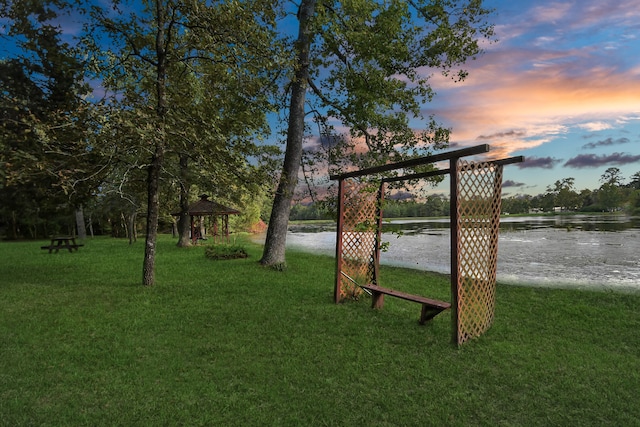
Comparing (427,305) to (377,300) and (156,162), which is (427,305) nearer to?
(377,300)

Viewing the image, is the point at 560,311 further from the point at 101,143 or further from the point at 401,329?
the point at 101,143

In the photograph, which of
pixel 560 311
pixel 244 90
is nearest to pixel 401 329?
pixel 560 311

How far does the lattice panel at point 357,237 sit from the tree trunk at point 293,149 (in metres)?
4.99

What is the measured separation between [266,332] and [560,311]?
5939 millimetres

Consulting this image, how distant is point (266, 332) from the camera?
5.77 m

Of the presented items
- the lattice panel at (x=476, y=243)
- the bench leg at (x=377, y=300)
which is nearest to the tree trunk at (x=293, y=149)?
the bench leg at (x=377, y=300)

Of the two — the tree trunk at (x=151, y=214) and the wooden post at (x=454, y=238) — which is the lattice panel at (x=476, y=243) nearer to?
the wooden post at (x=454, y=238)

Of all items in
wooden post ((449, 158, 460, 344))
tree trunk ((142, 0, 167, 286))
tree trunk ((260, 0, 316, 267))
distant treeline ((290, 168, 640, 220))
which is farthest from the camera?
distant treeline ((290, 168, 640, 220))

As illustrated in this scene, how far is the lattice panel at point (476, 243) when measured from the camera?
5.19 m

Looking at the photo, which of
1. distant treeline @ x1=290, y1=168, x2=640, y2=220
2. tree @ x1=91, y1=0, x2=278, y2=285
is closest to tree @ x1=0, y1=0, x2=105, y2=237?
tree @ x1=91, y1=0, x2=278, y2=285

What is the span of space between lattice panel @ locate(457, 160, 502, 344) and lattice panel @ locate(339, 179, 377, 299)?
84.0 inches

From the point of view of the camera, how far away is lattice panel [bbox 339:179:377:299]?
736 centimetres

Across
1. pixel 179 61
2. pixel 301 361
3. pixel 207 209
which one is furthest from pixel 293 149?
pixel 207 209

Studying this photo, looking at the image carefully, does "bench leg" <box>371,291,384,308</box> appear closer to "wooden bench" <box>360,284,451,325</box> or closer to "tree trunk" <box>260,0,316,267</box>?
"wooden bench" <box>360,284,451,325</box>
